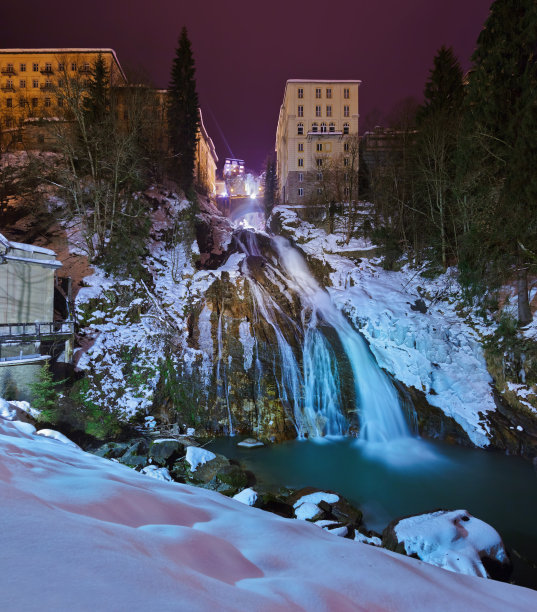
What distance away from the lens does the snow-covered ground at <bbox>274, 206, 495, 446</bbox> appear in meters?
13.1

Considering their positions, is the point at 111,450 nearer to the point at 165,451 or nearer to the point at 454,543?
the point at 165,451

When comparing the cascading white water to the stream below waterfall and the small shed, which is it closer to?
the stream below waterfall

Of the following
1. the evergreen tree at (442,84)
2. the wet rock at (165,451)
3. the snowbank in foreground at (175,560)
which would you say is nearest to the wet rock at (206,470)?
the wet rock at (165,451)

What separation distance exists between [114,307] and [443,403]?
50.5ft

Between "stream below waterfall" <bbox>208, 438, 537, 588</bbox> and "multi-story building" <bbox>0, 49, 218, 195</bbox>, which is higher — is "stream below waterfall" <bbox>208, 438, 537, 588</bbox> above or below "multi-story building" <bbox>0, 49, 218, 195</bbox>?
below

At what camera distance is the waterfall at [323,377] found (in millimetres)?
13500

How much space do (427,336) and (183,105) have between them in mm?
34174

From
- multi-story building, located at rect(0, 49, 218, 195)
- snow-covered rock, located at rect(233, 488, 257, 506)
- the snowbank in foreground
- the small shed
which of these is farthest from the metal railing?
multi-story building, located at rect(0, 49, 218, 195)

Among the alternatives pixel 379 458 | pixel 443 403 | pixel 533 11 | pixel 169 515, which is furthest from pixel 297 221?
pixel 169 515

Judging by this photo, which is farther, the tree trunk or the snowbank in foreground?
the tree trunk

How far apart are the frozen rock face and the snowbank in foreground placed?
3090 millimetres

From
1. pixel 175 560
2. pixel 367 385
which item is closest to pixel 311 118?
pixel 367 385

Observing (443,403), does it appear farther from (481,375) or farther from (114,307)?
(114,307)

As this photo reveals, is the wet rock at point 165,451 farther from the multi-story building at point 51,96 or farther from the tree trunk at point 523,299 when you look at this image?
the multi-story building at point 51,96
